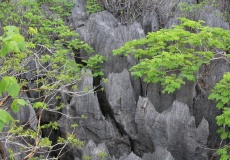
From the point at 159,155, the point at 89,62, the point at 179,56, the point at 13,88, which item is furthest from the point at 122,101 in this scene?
the point at 13,88

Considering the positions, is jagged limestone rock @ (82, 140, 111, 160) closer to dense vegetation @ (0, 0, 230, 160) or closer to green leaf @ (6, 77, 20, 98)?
dense vegetation @ (0, 0, 230, 160)

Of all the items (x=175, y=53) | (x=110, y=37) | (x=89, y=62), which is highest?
(x=175, y=53)

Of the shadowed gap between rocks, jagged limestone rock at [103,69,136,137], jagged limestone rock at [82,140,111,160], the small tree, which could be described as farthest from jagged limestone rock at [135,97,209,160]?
jagged limestone rock at [82,140,111,160]

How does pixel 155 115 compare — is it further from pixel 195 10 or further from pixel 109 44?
pixel 195 10

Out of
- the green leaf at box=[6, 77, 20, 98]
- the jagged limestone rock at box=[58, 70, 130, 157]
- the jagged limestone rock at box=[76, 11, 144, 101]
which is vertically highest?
the green leaf at box=[6, 77, 20, 98]

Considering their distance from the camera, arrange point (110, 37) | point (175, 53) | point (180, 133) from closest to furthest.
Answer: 1. point (180, 133)
2. point (175, 53)
3. point (110, 37)

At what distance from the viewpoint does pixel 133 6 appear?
10086 mm

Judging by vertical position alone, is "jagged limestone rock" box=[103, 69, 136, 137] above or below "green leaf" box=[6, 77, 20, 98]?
below

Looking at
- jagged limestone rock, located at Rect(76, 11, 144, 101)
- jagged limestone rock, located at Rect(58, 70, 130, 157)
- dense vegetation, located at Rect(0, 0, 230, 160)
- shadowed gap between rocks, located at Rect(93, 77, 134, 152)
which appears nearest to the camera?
dense vegetation, located at Rect(0, 0, 230, 160)

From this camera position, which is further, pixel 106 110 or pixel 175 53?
pixel 106 110

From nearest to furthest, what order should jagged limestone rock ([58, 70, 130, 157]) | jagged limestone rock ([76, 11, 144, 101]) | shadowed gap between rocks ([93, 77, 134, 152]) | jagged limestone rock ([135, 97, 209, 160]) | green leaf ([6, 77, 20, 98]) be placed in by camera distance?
green leaf ([6, 77, 20, 98]), jagged limestone rock ([135, 97, 209, 160]), jagged limestone rock ([58, 70, 130, 157]), shadowed gap between rocks ([93, 77, 134, 152]), jagged limestone rock ([76, 11, 144, 101])

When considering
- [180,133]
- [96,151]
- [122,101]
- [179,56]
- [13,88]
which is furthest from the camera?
[122,101]

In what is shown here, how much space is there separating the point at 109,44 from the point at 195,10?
110 inches

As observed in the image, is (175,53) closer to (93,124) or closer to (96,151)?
(93,124)
